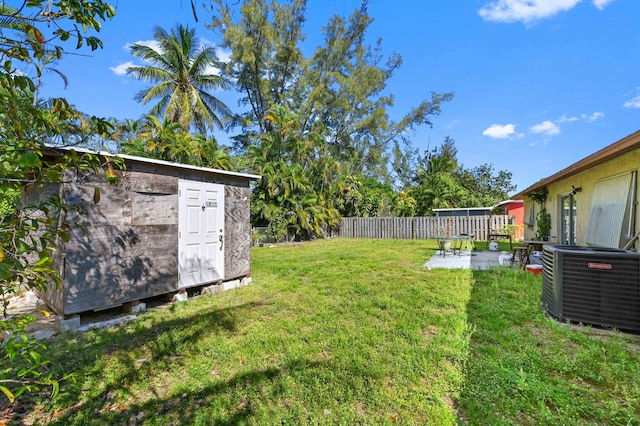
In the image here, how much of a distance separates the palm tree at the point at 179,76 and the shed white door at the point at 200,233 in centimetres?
1347

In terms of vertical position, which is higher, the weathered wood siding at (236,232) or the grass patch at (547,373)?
the weathered wood siding at (236,232)

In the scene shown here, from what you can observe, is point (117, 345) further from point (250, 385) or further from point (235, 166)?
point (235, 166)

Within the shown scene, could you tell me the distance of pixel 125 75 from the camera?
58.7ft

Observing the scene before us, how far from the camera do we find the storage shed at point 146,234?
4141 millimetres

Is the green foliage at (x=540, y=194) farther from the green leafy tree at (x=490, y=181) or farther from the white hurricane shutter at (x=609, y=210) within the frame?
the green leafy tree at (x=490, y=181)

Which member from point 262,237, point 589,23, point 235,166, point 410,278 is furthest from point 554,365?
point 235,166

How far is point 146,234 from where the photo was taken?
4.93 meters

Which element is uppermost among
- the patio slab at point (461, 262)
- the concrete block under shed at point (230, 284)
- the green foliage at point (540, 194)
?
the green foliage at point (540, 194)

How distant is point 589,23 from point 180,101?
19.1 m

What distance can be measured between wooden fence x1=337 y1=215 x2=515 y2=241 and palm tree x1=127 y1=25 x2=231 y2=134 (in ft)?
37.8

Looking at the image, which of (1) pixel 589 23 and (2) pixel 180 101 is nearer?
(1) pixel 589 23

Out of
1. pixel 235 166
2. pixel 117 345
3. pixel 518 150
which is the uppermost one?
pixel 518 150

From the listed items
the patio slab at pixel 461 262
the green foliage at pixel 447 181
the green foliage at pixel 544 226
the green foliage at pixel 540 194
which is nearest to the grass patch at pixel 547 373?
the patio slab at pixel 461 262

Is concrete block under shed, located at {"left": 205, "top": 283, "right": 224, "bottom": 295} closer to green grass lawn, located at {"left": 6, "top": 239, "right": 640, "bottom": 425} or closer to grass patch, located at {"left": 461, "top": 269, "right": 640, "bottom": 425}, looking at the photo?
green grass lawn, located at {"left": 6, "top": 239, "right": 640, "bottom": 425}
